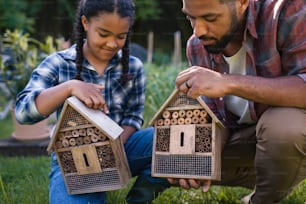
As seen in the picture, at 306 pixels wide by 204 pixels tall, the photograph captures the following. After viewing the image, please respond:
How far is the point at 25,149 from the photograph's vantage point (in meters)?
3.03

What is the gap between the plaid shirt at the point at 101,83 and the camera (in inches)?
69.4

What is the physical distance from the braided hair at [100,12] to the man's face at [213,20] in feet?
0.98

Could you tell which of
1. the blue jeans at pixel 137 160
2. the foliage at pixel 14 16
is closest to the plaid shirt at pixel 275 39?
the blue jeans at pixel 137 160

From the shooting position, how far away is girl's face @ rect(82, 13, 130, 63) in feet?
5.78

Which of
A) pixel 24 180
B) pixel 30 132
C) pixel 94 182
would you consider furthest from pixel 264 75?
pixel 30 132

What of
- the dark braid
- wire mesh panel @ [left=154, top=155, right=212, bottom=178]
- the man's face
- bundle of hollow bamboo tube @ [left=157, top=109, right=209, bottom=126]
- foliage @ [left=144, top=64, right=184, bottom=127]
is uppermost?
the man's face

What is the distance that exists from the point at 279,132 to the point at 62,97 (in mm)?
664

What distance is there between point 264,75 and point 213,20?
0.26 metres

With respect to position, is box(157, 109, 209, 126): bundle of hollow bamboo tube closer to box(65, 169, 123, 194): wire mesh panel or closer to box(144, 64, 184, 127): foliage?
box(65, 169, 123, 194): wire mesh panel

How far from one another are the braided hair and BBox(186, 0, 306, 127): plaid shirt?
433mm

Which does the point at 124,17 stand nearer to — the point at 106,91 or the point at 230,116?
the point at 106,91

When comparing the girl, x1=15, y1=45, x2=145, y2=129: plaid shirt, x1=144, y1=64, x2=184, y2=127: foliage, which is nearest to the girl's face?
the girl

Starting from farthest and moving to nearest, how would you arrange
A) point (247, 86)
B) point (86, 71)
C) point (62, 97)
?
1. point (86, 71)
2. point (62, 97)
3. point (247, 86)

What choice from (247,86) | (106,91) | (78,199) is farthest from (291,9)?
(78,199)
